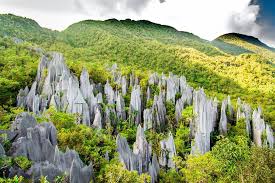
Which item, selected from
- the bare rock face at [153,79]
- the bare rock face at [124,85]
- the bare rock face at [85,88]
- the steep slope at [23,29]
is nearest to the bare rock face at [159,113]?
the bare rock face at [124,85]

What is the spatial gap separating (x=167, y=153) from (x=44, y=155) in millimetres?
14367

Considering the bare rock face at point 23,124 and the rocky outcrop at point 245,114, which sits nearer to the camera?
the bare rock face at point 23,124

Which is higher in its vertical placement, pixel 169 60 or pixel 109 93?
pixel 169 60

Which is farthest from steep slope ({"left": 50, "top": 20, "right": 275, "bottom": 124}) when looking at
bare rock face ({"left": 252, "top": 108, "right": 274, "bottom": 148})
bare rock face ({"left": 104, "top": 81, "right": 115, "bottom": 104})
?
bare rock face ({"left": 252, "top": 108, "right": 274, "bottom": 148})

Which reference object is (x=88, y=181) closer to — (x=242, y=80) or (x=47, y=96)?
(x=47, y=96)

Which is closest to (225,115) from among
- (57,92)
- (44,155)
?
(57,92)

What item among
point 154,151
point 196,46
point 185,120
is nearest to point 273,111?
point 185,120

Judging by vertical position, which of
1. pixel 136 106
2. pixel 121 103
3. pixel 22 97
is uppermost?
pixel 22 97

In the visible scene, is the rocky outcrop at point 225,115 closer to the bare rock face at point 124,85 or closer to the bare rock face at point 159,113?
the bare rock face at point 159,113

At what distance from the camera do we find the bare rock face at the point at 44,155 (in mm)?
22969

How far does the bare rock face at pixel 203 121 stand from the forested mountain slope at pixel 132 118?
0.11 meters

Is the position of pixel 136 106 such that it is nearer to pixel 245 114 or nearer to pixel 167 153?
pixel 167 153

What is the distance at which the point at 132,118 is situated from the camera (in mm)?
46250

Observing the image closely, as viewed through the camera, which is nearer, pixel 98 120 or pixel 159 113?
pixel 98 120
